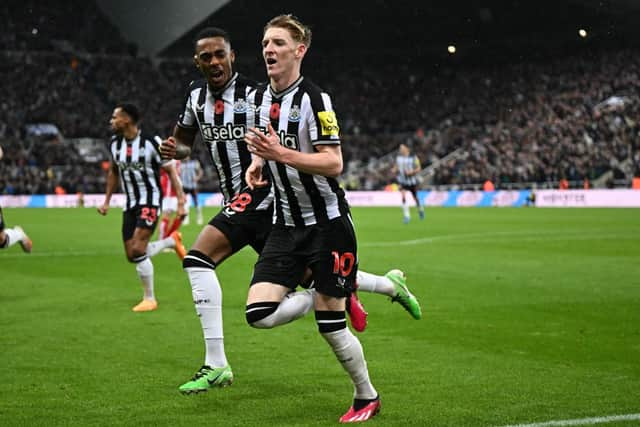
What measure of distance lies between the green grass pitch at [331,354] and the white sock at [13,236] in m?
0.67

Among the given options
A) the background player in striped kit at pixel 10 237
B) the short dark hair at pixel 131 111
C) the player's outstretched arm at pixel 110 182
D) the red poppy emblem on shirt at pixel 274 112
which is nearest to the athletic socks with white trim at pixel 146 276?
the player's outstretched arm at pixel 110 182

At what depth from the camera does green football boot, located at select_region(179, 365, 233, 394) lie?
564 centimetres

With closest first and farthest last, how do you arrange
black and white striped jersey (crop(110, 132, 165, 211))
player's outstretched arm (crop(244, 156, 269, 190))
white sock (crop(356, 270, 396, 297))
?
player's outstretched arm (crop(244, 156, 269, 190)) < white sock (crop(356, 270, 396, 297)) < black and white striped jersey (crop(110, 132, 165, 211))

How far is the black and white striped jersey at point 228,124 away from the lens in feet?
22.1

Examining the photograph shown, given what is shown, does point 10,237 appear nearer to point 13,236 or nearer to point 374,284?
point 13,236

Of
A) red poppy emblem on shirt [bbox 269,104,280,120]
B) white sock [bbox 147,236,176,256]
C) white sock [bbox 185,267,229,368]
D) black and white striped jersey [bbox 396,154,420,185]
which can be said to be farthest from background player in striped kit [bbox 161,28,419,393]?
black and white striped jersey [bbox 396,154,420,185]

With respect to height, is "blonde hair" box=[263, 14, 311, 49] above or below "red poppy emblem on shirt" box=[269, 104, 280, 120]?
above

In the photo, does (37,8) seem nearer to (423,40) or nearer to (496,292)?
(423,40)

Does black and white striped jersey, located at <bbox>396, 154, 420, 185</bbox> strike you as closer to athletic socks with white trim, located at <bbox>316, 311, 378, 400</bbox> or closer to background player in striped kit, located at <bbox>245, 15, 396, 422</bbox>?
background player in striped kit, located at <bbox>245, 15, 396, 422</bbox>

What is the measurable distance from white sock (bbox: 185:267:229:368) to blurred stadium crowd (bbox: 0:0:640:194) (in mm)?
34542

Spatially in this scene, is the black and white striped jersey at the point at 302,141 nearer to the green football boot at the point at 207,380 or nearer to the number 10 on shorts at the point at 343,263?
the number 10 on shorts at the point at 343,263

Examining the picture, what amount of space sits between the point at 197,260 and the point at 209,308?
0.35 metres

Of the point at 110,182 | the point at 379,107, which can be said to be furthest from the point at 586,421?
the point at 379,107

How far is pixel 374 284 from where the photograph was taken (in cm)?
731
